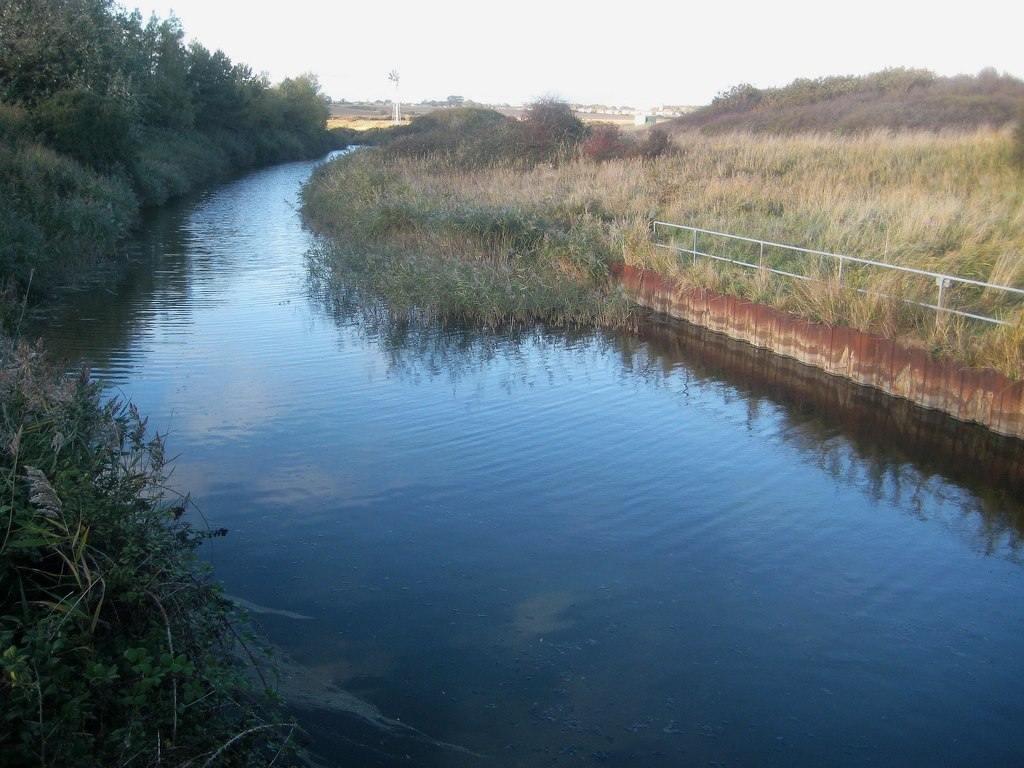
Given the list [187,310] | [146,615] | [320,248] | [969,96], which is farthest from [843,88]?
[146,615]

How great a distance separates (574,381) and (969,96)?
31.7 metres

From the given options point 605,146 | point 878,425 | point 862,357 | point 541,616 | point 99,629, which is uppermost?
point 605,146

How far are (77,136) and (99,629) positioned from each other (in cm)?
2491

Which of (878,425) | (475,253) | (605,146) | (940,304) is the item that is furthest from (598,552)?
(605,146)

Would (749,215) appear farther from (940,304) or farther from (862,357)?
(940,304)

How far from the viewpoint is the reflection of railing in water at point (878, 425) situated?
29.5ft

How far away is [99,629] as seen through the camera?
414cm

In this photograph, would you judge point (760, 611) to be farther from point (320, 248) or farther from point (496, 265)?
point (320, 248)

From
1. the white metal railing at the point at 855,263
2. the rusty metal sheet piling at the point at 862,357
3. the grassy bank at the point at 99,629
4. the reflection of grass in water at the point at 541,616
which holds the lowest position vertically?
the reflection of grass in water at the point at 541,616

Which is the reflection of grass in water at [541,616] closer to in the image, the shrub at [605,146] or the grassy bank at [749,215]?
the grassy bank at [749,215]

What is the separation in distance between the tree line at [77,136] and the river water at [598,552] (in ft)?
16.7

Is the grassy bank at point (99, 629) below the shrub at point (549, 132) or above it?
below

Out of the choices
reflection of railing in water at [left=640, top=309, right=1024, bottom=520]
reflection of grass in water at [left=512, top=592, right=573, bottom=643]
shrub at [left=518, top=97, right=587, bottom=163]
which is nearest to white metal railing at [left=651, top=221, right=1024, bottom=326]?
reflection of railing in water at [left=640, top=309, right=1024, bottom=520]

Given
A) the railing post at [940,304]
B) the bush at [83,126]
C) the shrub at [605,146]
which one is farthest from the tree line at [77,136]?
the shrub at [605,146]
